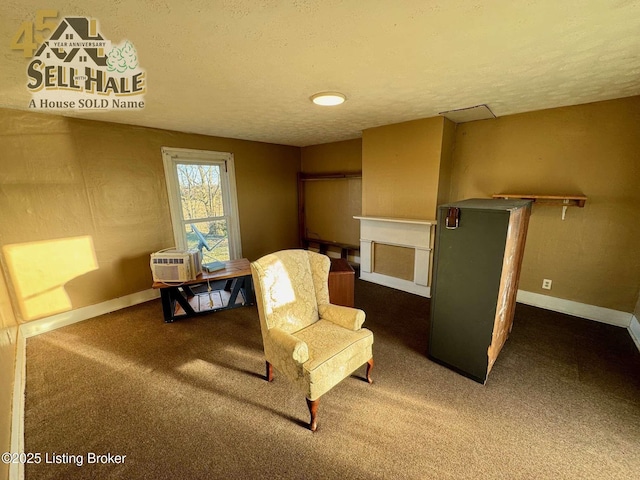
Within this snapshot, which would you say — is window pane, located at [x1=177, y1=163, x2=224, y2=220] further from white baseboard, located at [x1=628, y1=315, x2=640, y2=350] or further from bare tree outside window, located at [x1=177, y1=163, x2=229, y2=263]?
white baseboard, located at [x1=628, y1=315, x2=640, y2=350]

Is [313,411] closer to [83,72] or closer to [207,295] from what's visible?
[207,295]

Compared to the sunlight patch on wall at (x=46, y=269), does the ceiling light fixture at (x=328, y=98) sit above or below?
above

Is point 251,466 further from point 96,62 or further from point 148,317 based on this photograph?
point 96,62

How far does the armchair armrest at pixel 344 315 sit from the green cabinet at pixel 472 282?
0.70 metres

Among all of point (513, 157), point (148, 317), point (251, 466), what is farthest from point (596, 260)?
point (148, 317)

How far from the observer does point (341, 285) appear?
2.80 metres

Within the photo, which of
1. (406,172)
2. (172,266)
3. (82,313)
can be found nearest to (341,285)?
(406,172)

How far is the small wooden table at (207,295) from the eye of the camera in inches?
113

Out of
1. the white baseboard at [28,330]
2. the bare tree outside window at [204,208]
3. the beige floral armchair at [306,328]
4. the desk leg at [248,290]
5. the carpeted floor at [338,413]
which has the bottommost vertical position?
the carpeted floor at [338,413]

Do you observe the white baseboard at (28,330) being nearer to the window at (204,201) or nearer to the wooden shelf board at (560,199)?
the window at (204,201)

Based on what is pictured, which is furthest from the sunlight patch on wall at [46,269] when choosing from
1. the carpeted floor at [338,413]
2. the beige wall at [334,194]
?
the beige wall at [334,194]

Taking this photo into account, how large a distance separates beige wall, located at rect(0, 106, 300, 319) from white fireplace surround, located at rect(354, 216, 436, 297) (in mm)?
2733

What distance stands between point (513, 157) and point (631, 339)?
2147 millimetres

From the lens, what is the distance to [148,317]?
2994 millimetres
